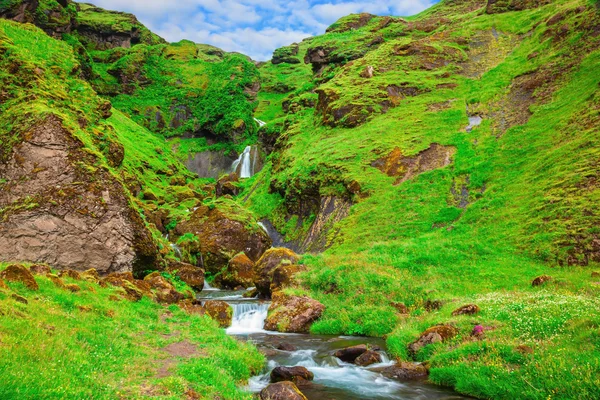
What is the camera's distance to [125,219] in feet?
82.5

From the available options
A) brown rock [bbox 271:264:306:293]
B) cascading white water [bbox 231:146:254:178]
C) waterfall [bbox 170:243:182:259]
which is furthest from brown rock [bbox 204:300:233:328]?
cascading white water [bbox 231:146:254:178]

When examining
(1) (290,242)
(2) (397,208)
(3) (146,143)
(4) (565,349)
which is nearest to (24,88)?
(1) (290,242)

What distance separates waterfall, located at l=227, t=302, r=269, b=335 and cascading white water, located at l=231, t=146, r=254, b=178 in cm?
6349

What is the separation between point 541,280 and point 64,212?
2699 cm

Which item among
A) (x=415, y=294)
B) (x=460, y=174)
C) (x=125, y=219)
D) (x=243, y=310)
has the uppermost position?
(x=460, y=174)

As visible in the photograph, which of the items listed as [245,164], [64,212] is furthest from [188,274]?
[245,164]

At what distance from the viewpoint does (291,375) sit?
1380cm

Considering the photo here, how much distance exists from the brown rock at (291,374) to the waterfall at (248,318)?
27.8ft

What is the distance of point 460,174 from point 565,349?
2943 cm

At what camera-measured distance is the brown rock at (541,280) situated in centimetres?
1897

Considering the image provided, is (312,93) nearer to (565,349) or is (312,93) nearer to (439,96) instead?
(439,96)

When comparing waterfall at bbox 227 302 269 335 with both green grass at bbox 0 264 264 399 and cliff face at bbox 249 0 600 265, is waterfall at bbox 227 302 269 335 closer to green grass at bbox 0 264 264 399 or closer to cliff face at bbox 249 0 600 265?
green grass at bbox 0 264 264 399

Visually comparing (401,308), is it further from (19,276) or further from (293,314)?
(19,276)

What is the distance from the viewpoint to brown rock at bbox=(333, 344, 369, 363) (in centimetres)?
1634
